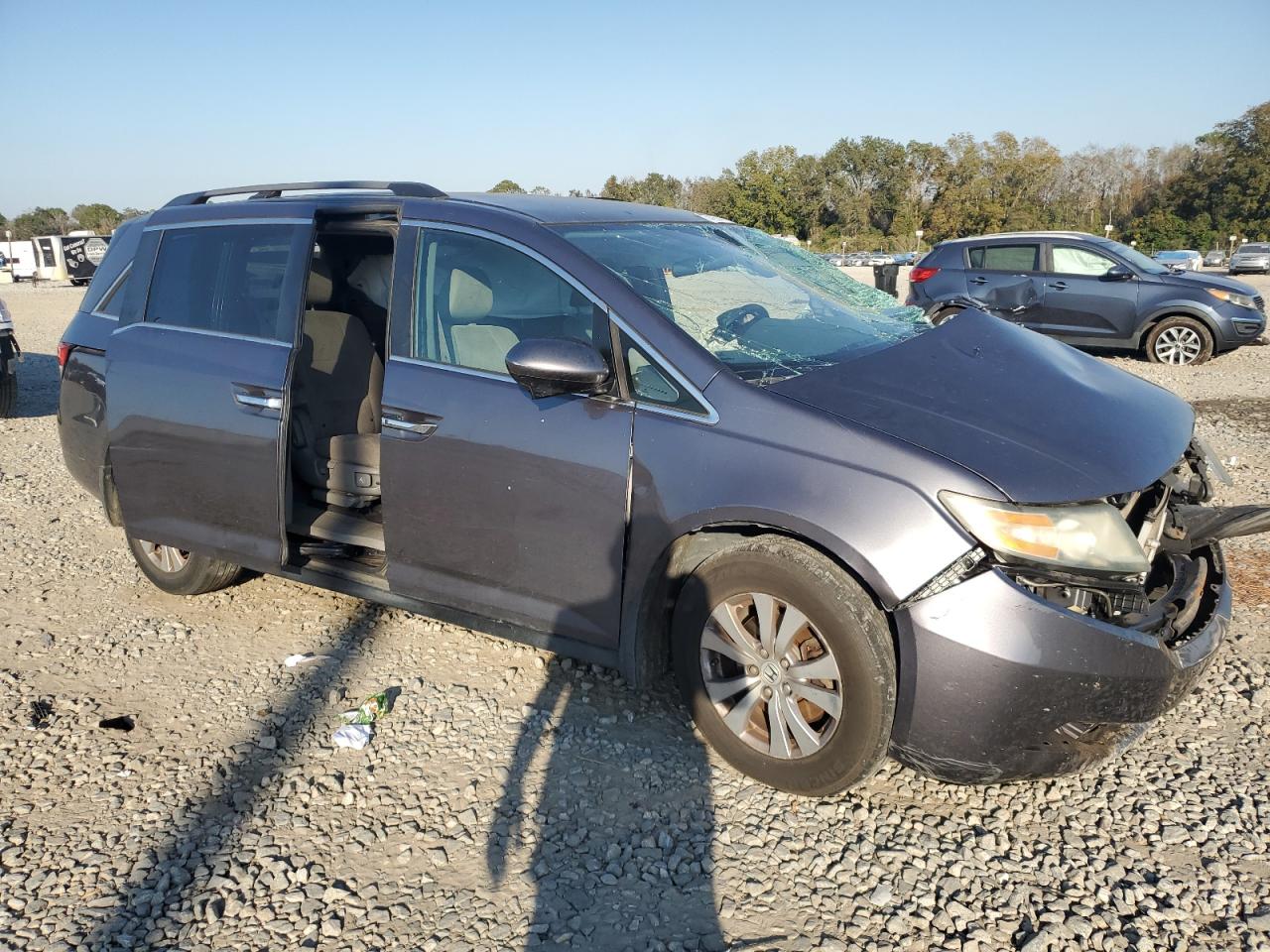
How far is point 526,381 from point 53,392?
10.6 meters

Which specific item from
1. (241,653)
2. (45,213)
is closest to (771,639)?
(241,653)

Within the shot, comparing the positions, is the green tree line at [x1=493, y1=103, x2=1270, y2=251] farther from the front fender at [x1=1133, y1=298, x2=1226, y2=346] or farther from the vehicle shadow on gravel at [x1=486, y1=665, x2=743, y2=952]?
the vehicle shadow on gravel at [x1=486, y1=665, x2=743, y2=952]

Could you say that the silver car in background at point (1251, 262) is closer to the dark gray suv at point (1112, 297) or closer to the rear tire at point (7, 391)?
the dark gray suv at point (1112, 297)

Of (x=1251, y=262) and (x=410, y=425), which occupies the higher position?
(x=1251, y=262)

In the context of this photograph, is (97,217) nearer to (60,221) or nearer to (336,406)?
(60,221)

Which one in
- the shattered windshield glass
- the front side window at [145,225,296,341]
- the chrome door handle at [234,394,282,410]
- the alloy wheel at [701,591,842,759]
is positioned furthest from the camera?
the front side window at [145,225,296,341]

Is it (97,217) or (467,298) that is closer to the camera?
(467,298)

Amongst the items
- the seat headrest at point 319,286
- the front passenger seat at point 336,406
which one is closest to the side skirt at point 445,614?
the front passenger seat at point 336,406

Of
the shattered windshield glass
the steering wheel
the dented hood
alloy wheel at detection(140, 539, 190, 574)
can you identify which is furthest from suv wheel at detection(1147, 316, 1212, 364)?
alloy wheel at detection(140, 539, 190, 574)

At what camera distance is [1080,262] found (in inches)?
456

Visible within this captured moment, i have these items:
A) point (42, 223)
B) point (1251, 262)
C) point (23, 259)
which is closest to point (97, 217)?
point (42, 223)

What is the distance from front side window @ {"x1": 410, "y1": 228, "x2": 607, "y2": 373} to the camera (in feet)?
11.0

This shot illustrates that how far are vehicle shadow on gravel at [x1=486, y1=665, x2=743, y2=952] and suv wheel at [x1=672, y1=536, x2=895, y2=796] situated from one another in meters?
0.24

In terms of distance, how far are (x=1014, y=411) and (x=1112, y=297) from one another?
9811 mm
